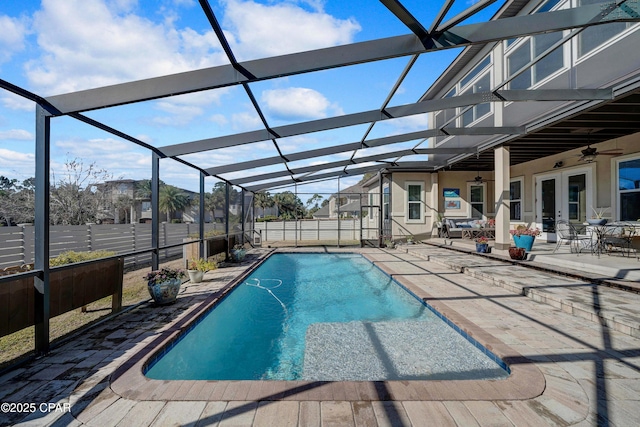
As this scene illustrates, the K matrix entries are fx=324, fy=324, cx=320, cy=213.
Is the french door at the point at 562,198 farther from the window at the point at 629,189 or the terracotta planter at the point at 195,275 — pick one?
the terracotta planter at the point at 195,275

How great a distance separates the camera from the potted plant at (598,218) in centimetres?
607

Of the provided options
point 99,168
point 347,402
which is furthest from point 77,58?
point 99,168

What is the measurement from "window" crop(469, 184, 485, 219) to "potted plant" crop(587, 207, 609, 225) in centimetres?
482

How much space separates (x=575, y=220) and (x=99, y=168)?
714 inches

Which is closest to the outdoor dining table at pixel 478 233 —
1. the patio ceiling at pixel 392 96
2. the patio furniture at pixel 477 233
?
the patio furniture at pixel 477 233

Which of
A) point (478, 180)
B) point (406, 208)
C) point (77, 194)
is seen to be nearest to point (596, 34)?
point (478, 180)

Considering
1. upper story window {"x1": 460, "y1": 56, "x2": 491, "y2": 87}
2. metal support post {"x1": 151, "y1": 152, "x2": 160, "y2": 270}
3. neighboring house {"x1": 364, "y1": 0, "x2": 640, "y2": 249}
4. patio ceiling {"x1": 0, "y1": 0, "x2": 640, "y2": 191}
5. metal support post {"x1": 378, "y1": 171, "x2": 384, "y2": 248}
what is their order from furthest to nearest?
1. metal support post {"x1": 378, "y1": 171, "x2": 384, "y2": 248}
2. upper story window {"x1": 460, "y1": 56, "x2": 491, "y2": 87}
3. metal support post {"x1": 151, "y1": 152, "x2": 160, "y2": 270}
4. neighboring house {"x1": 364, "y1": 0, "x2": 640, "y2": 249}
5. patio ceiling {"x1": 0, "y1": 0, "x2": 640, "y2": 191}

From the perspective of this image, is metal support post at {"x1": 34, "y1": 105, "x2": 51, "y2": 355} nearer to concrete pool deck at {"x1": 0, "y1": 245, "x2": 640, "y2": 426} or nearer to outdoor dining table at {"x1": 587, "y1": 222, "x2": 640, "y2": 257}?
concrete pool deck at {"x1": 0, "y1": 245, "x2": 640, "y2": 426}

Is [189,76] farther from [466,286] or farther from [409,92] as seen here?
[466,286]

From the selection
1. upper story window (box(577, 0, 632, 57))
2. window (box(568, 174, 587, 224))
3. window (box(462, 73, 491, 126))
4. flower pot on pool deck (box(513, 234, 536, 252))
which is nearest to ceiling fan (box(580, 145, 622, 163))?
window (box(568, 174, 587, 224))

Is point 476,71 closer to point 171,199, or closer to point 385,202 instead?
point 385,202

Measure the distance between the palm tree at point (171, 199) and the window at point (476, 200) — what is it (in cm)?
2059

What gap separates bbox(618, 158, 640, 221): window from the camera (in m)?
6.39

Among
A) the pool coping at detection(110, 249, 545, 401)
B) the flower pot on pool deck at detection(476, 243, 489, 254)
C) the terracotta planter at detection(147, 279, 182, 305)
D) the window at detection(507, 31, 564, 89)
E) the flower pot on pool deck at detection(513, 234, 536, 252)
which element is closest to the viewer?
the pool coping at detection(110, 249, 545, 401)
